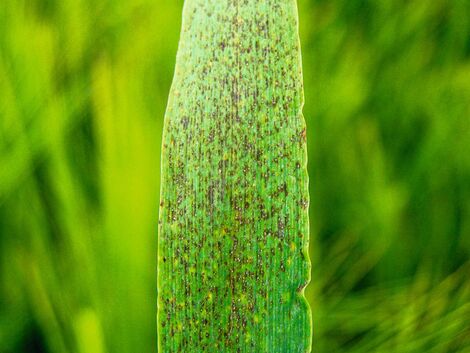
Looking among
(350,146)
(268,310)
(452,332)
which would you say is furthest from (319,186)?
(268,310)

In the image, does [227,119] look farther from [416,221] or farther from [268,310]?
[416,221]

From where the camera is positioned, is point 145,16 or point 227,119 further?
point 145,16

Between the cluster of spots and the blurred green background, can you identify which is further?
the blurred green background

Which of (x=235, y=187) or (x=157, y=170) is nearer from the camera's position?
(x=235, y=187)

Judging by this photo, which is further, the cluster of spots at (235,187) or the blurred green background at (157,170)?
the blurred green background at (157,170)
